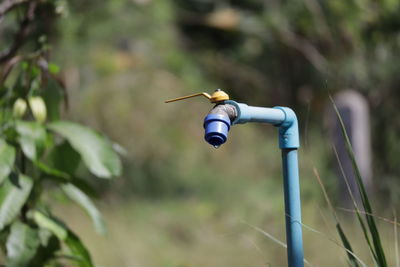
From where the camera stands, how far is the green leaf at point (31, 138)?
222 cm

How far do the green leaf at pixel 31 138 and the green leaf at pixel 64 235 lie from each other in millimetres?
224

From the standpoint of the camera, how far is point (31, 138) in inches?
88.5

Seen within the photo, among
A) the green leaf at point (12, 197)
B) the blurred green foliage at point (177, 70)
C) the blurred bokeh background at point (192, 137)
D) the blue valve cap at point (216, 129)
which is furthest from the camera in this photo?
the blurred green foliage at point (177, 70)

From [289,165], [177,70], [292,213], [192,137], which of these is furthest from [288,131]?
[177,70]

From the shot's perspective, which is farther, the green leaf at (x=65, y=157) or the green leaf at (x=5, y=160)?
the green leaf at (x=65, y=157)

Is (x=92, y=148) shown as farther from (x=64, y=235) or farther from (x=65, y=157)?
(x=64, y=235)

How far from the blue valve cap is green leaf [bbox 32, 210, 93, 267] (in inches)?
41.5

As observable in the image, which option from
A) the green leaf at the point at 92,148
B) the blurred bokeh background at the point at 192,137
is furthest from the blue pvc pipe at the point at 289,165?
the blurred bokeh background at the point at 192,137

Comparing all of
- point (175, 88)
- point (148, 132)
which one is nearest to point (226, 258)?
point (148, 132)

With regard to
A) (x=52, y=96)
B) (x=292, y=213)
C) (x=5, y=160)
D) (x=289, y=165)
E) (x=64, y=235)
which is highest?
(x=52, y=96)

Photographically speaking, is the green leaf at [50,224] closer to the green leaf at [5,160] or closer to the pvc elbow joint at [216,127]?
the green leaf at [5,160]

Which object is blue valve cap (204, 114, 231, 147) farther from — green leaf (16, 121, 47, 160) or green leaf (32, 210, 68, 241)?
green leaf (32, 210, 68, 241)

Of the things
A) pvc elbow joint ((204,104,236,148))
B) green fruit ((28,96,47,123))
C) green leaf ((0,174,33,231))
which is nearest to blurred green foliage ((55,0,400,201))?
green fruit ((28,96,47,123))

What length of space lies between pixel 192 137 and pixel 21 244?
4.31 meters
